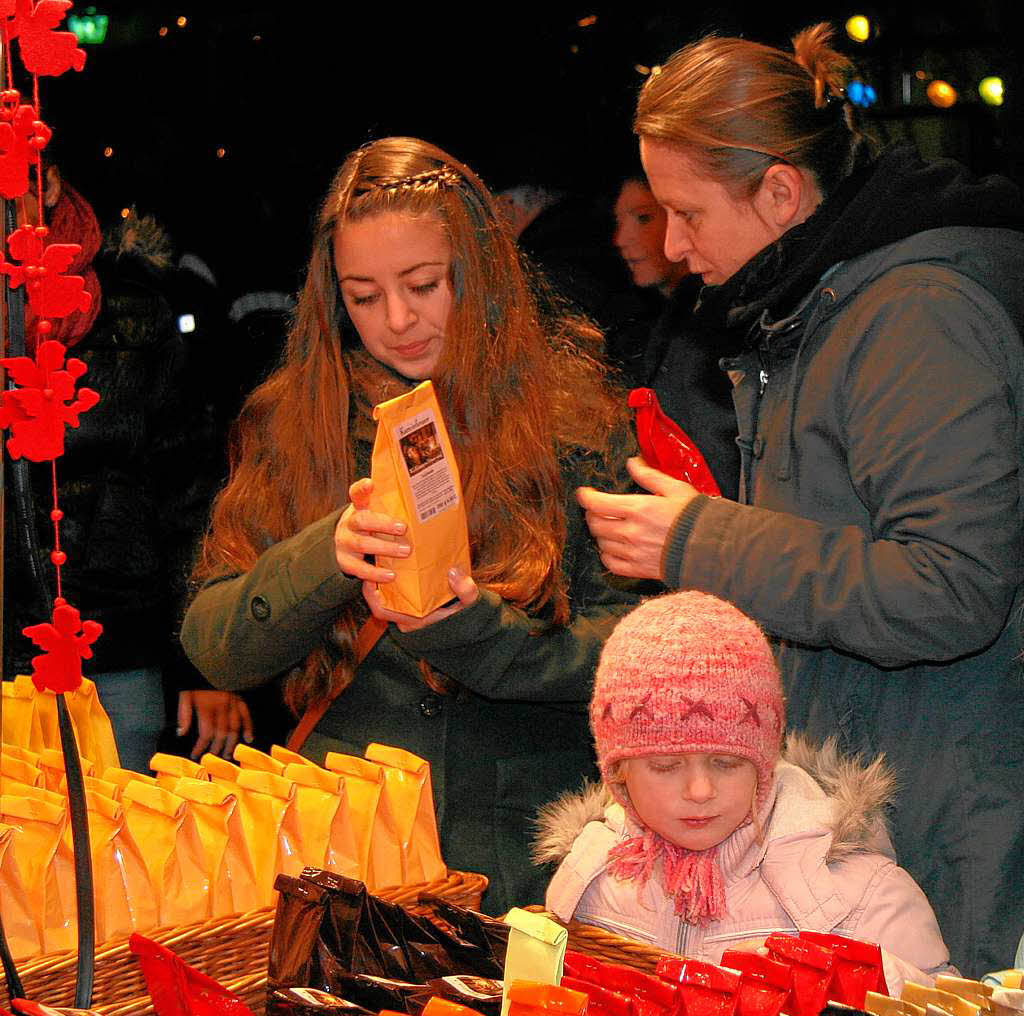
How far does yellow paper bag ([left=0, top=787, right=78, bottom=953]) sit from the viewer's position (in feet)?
5.22

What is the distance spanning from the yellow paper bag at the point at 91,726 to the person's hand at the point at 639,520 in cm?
73

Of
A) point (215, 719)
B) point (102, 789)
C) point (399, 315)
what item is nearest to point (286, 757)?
point (102, 789)

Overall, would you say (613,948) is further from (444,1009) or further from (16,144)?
(16,144)

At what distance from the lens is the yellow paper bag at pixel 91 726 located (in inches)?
80.4

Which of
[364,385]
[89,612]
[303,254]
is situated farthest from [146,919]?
[303,254]

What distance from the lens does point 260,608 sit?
7.32 feet

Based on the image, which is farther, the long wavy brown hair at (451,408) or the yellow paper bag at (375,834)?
the long wavy brown hair at (451,408)

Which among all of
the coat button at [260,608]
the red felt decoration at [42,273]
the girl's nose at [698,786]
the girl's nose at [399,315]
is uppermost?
the girl's nose at [399,315]

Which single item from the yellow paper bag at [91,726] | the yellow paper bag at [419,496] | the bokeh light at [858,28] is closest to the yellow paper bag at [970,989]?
the yellow paper bag at [419,496]

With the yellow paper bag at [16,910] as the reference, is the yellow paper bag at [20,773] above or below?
Answer: above

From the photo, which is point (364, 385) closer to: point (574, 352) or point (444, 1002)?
point (574, 352)

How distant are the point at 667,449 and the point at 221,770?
29.6 inches

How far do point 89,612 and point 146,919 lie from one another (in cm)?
145

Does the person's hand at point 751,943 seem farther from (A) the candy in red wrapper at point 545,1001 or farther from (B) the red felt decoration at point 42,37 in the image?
(B) the red felt decoration at point 42,37
